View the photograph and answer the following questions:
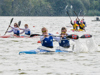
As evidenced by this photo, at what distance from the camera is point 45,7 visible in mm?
142875

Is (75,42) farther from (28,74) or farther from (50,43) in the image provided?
(28,74)

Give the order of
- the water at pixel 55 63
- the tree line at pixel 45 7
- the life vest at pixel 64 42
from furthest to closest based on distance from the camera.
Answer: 1. the tree line at pixel 45 7
2. the life vest at pixel 64 42
3. the water at pixel 55 63

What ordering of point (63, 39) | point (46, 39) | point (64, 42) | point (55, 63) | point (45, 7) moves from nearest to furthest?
1. point (55, 63)
2. point (46, 39)
3. point (63, 39)
4. point (64, 42)
5. point (45, 7)

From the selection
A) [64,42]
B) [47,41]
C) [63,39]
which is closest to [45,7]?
[64,42]

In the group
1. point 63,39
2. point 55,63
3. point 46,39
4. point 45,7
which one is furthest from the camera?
point 45,7

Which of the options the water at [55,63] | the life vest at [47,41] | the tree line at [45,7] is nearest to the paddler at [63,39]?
the life vest at [47,41]

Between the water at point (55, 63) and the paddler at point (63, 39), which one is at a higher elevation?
the paddler at point (63, 39)

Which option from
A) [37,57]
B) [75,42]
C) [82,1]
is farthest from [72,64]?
[82,1]

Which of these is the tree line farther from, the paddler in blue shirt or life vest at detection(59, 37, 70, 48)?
the paddler in blue shirt

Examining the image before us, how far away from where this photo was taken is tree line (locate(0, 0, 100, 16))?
138000 millimetres

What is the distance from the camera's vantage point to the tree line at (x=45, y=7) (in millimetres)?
138000

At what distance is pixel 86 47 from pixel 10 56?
14.4 feet

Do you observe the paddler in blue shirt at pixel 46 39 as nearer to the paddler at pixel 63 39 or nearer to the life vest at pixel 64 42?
the paddler at pixel 63 39

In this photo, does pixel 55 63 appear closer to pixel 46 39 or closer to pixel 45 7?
pixel 46 39
